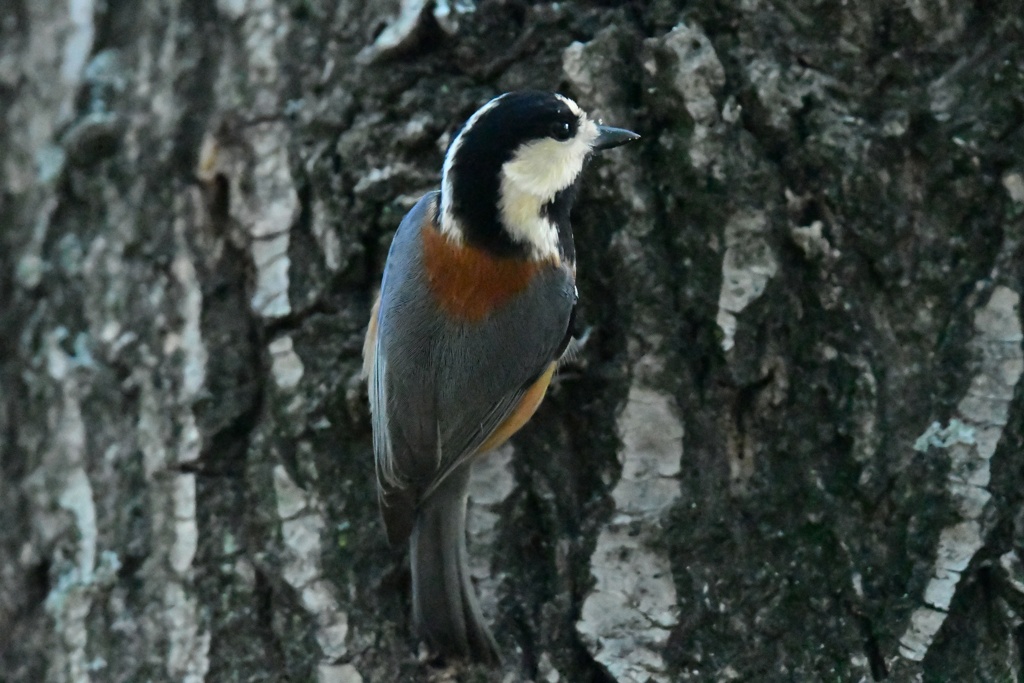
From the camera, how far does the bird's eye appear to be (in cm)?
227

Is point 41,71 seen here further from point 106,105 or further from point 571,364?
point 571,364

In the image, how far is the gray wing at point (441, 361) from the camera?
2.26 meters

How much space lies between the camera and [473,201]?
240cm

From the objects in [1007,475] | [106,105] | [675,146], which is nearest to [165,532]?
[106,105]

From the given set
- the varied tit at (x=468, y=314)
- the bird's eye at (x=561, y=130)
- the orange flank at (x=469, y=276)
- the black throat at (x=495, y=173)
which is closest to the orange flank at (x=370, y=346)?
the varied tit at (x=468, y=314)

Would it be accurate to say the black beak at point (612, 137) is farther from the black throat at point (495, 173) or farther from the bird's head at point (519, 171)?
the black throat at point (495, 173)

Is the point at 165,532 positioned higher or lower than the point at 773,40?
lower

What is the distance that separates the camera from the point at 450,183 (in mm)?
2350

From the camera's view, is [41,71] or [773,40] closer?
[773,40]

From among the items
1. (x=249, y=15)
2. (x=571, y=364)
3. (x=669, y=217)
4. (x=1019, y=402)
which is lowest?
(x=1019, y=402)

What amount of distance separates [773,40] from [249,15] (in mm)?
1121

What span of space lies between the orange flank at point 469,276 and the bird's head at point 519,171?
22mm

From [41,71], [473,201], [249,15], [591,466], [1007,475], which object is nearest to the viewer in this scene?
[1007,475]

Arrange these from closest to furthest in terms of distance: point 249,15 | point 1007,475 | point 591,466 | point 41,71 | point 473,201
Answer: point 1007,475, point 591,466, point 473,201, point 249,15, point 41,71
